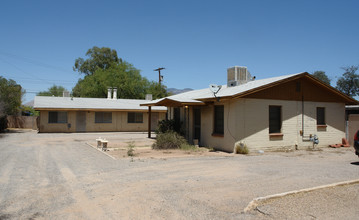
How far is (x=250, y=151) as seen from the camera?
13.3 m

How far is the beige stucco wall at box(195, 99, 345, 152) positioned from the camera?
43.1 feet

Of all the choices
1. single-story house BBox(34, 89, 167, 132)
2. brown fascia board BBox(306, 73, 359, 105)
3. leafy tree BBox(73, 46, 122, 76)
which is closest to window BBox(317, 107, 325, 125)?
brown fascia board BBox(306, 73, 359, 105)

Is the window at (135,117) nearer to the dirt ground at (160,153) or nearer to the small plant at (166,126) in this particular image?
A: the small plant at (166,126)

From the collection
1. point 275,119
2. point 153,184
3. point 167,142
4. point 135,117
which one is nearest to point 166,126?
point 167,142

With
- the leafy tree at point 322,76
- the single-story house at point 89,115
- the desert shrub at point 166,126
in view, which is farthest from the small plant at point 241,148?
the leafy tree at point 322,76

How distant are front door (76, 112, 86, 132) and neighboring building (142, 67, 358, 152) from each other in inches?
523

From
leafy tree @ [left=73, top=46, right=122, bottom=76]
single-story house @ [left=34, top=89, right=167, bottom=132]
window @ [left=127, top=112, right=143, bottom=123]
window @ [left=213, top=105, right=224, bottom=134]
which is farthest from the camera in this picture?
leafy tree @ [left=73, top=46, right=122, bottom=76]

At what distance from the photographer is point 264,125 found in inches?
540

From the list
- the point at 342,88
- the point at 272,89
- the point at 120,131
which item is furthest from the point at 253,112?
the point at 342,88

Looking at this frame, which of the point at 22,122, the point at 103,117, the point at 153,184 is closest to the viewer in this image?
the point at 153,184

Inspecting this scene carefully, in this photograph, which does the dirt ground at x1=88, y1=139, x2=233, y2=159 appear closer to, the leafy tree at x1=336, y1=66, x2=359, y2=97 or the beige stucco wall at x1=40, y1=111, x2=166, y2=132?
the beige stucco wall at x1=40, y1=111, x2=166, y2=132

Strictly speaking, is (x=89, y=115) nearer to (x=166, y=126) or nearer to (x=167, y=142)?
(x=166, y=126)

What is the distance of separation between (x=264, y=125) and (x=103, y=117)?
18.1 metres

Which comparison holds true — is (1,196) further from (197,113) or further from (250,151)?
(197,113)
